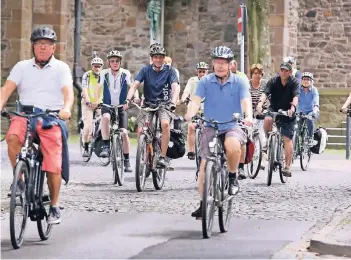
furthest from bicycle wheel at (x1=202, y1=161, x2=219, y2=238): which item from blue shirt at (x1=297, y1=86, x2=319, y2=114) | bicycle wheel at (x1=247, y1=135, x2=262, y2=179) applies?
blue shirt at (x1=297, y1=86, x2=319, y2=114)

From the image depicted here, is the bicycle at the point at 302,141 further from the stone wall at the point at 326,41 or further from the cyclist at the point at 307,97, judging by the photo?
the stone wall at the point at 326,41

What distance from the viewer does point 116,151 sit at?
17016 mm

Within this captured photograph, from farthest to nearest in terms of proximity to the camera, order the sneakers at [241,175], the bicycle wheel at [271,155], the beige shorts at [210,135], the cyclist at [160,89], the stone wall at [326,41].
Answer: the stone wall at [326,41] → the sneakers at [241,175] → the bicycle wheel at [271,155] → the cyclist at [160,89] → the beige shorts at [210,135]

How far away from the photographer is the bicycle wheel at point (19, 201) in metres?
9.96

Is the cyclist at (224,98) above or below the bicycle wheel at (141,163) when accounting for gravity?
above

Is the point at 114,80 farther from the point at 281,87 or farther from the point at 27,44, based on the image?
the point at 27,44

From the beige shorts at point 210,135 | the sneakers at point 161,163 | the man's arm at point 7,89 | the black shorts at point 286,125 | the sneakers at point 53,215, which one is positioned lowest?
the sneakers at point 53,215

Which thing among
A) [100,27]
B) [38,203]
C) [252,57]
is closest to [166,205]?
[38,203]

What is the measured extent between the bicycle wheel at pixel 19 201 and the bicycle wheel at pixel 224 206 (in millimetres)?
2037

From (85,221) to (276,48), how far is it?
897 inches

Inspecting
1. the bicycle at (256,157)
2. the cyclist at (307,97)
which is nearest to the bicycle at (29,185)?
the bicycle at (256,157)

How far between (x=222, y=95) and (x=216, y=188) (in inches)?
41.4

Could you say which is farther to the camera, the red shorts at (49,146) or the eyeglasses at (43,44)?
the eyeglasses at (43,44)

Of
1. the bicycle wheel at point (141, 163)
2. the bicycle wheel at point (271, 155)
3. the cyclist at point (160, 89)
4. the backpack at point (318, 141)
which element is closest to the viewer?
the bicycle wheel at point (141, 163)
